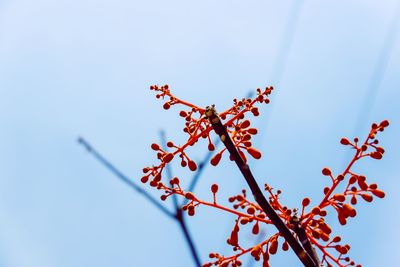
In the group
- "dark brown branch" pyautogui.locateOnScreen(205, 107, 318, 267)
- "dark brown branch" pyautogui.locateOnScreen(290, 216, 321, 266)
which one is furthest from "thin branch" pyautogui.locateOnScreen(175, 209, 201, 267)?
"dark brown branch" pyautogui.locateOnScreen(290, 216, 321, 266)

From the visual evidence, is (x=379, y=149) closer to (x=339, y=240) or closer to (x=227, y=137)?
Answer: (x=339, y=240)

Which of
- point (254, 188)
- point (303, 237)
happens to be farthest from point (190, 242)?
point (303, 237)

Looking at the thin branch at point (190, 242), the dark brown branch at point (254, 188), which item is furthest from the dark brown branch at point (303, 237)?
the thin branch at point (190, 242)

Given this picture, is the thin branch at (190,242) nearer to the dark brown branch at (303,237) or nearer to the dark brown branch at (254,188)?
the dark brown branch at (254,188)

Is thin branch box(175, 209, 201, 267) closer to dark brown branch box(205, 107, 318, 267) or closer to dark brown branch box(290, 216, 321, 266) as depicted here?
dark brown branch box(205, 107, 318, 267)

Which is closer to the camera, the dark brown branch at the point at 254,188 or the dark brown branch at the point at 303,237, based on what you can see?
the dark brown branch at the point at 254,188

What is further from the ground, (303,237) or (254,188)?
(254,188)

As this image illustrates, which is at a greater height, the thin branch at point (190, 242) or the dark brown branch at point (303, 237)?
the thin branch at point (190, 242)

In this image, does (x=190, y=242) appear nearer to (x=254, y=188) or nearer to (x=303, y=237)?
(x=254, y=188)

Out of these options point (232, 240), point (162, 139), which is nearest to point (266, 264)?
point (232, 240)
